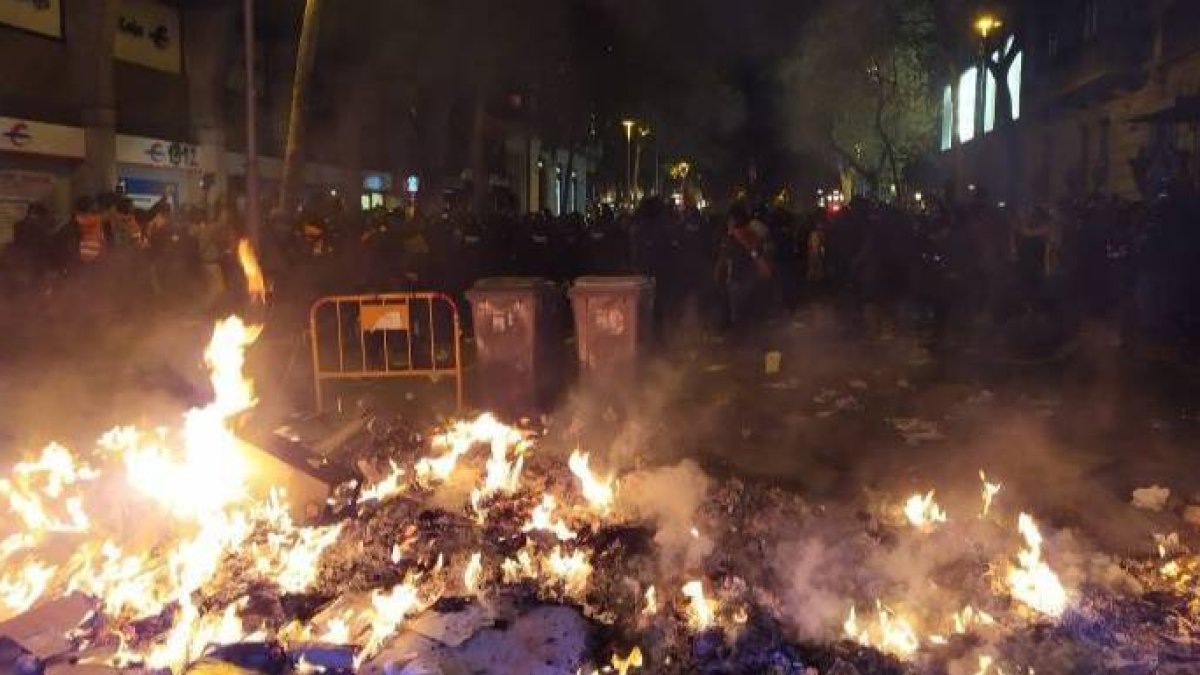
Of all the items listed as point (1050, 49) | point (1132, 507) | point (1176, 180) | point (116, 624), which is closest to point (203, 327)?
point (116, 624)

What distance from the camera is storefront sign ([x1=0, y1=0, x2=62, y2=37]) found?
66.4ft

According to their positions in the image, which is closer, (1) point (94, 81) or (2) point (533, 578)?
(2) point (533, 578)

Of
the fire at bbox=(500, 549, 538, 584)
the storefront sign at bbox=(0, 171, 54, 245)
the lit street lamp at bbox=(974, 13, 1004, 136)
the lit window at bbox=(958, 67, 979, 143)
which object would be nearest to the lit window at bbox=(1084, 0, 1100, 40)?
the lit street lamp at bbox=(974, 13, 1004, 136)

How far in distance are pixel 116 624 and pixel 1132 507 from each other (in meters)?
5.86

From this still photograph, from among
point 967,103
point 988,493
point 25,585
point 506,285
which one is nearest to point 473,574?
point 25,585

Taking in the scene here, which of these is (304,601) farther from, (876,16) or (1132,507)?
(876,16)

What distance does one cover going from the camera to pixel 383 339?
1138 cm

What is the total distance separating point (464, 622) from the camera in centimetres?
496

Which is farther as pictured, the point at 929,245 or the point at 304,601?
the point at 929,245

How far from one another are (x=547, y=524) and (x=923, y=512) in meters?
2.17

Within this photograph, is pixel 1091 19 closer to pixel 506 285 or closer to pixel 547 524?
pixel 506 285

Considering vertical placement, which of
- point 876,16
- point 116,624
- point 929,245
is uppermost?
point 876,16

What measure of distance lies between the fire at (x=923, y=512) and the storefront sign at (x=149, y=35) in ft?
71.9

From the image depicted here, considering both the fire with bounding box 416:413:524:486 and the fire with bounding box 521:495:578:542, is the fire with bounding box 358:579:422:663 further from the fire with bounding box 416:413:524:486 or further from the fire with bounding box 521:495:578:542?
the fire with bounding box 416:413:524:486
